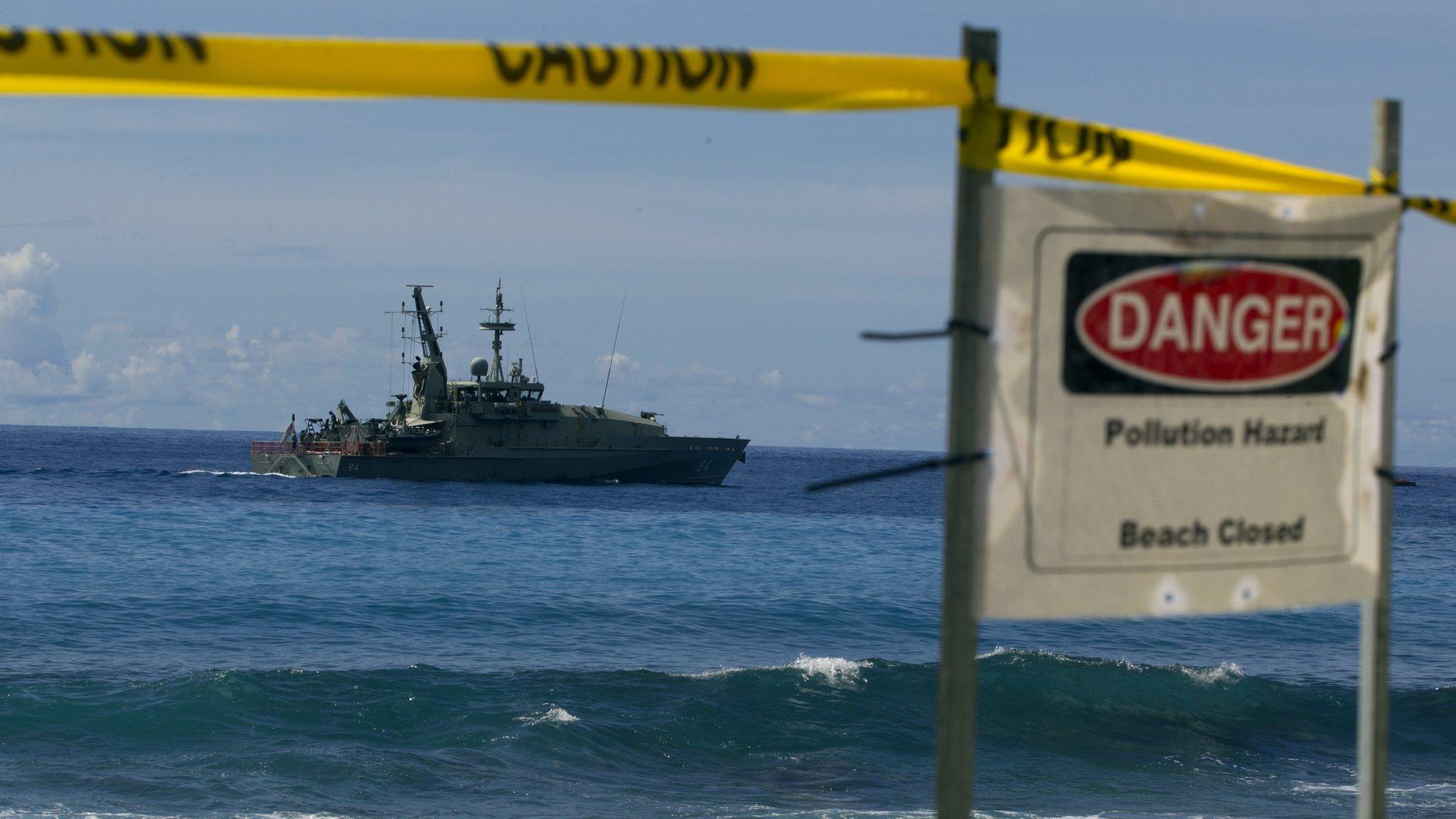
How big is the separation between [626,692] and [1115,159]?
16.0 m

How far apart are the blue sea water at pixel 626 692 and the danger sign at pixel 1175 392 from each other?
9677 millimetres

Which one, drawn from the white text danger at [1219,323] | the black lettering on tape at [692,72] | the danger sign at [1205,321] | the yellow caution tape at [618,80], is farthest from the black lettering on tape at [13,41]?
the white text danger at [1219,323]

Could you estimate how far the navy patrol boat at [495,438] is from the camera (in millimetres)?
65625

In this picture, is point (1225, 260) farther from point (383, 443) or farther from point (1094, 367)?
point (383, 443)

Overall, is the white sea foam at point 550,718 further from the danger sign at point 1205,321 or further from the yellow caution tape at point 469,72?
the yellow caution tape at point 469,72

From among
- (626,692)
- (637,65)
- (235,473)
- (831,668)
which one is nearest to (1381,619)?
(637,65)

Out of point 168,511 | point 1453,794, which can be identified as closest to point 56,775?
point 1453,794

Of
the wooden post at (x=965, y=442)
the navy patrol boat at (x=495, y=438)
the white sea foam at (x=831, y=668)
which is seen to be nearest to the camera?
the wooden post at (x=965, y=442)

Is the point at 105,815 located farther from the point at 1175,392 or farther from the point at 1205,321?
the point at 1205,321

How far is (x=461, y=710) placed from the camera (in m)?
17.1

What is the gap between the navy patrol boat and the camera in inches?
2584

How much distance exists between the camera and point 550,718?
54.2ft

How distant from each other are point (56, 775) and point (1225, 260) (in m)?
14.2

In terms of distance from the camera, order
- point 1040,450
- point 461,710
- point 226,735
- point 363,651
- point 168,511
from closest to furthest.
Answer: point 1040,450
point 226,735
point 461,710
point 363,651
point 168,511
